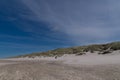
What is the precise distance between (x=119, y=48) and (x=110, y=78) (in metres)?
14.2

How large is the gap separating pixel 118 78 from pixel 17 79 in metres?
6.74

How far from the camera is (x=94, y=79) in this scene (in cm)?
1013

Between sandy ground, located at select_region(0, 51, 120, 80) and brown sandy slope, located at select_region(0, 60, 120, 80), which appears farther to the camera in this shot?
sandy ground, located at select_region(0, 51, 120, 80)

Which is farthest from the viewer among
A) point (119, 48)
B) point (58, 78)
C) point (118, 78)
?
point (119, 48)

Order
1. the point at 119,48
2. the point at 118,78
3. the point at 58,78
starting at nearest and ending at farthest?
the point at 118,78 → the point at 58,78 → the point at 119,48

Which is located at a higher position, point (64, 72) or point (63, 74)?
point (64, 72)

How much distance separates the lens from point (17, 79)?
1060cm

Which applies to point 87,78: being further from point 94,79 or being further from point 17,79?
point 17,79

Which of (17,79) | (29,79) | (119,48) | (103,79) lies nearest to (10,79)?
(17,79)

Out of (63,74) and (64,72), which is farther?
(64,72)

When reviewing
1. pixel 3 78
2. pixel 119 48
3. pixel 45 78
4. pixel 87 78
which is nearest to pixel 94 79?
pixel 87 78

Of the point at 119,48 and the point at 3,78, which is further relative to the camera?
the point at 119,48

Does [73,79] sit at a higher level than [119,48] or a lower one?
lower

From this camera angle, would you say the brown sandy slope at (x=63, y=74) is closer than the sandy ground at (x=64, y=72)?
Yes
